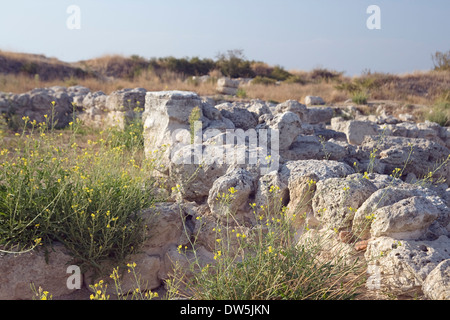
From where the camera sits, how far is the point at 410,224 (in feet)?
9.98

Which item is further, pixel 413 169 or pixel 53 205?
pixel 413 169

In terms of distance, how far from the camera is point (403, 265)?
9.29 feet

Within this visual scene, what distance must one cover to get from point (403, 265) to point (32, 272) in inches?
114

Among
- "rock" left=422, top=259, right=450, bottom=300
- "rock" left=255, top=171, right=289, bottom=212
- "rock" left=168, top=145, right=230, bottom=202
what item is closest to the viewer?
"rock" left=422, top=259, right=450, bottom=300

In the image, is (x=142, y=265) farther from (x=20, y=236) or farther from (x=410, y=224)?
(x=410, y=224)

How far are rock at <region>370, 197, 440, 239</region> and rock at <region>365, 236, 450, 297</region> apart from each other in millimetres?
95

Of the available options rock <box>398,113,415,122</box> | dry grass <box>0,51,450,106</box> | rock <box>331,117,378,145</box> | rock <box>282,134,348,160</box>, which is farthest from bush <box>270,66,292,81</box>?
rock <box>282,134,348,160</box>

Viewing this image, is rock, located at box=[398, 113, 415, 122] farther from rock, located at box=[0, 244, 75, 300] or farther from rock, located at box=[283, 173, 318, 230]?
rock, located at box=[0, 244, 75, 300]

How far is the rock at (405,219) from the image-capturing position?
303 cm

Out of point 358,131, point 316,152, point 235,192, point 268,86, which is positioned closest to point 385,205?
point 235,192

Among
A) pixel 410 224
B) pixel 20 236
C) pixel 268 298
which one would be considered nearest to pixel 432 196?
pixel 410 224

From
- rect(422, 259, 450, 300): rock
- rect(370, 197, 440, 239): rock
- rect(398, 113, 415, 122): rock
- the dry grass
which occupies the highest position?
the dry grass

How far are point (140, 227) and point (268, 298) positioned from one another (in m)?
1.52

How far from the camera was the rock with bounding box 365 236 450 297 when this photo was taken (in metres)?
2.78
